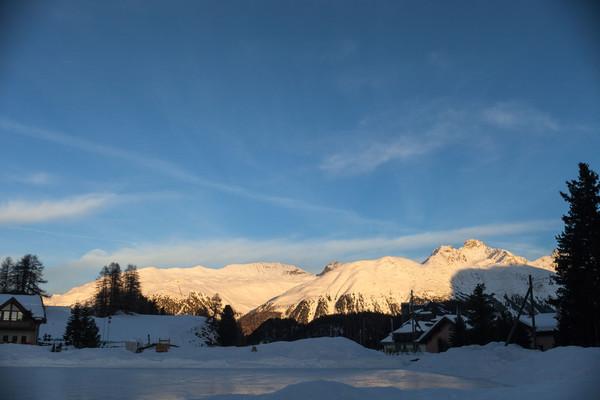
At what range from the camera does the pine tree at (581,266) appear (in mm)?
38312

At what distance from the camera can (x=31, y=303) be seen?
66938mm

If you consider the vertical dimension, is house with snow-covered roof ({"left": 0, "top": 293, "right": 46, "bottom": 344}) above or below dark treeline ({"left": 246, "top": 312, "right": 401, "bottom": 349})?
above

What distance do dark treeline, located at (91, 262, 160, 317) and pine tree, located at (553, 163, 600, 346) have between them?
8144 cm

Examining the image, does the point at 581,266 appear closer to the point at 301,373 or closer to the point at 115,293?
the point at 301,373

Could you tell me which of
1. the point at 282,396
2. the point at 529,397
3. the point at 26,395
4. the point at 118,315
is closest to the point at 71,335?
the point at 118,315

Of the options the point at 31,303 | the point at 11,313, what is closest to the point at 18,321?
the point at 11,313

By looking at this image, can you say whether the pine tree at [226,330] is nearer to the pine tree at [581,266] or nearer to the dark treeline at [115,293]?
the dark treeline at [115,293]

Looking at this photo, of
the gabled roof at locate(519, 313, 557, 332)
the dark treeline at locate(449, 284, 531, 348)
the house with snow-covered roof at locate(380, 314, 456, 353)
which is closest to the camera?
the dark treeline at locate(449, 284, 531, 348)

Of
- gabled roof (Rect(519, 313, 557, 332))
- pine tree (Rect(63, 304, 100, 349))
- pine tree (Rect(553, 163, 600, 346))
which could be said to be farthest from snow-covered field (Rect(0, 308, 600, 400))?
gabled roof (Rect(519, 313, 557, 332))

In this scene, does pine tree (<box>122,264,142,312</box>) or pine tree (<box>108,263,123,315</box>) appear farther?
pine tree (<box>122,264,142,312</box>)

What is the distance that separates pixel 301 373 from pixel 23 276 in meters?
80.2

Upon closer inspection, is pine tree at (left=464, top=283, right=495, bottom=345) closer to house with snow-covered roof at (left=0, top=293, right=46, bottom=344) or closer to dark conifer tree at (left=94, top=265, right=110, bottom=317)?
house with snow-covered roof at (left=0, top=293, right=46, bottom=344)

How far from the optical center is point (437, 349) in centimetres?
7644

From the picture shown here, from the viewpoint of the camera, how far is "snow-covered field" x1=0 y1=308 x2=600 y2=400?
15039 mm
